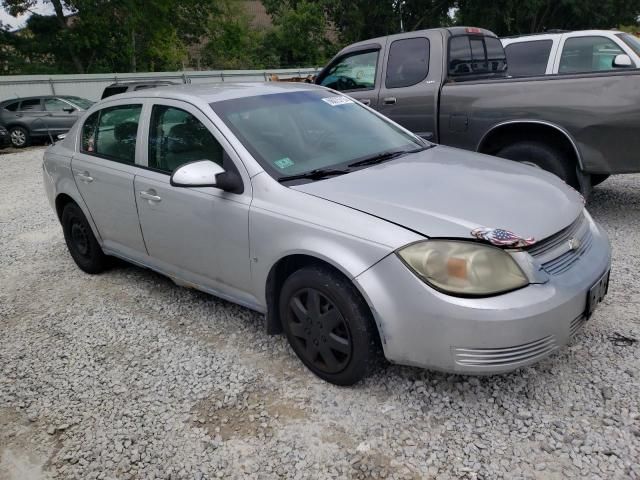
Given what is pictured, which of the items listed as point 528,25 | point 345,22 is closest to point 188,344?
point 345,22

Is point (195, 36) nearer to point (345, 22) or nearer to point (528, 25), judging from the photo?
point (345, 22)

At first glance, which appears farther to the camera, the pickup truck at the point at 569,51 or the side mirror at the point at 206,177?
the pickup truck at the point at 569,51

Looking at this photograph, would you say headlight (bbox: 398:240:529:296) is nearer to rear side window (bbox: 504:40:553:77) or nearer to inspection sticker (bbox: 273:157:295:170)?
inspection sticker (bbox: 273:157:295:170)

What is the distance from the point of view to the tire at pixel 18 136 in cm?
1593

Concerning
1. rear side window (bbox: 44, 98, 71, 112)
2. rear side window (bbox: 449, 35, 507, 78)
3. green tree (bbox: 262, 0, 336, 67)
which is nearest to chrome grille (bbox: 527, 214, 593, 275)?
rear side window (bbox: 449, 35, 507, 78)

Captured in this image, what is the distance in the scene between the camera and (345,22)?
91.9 ft

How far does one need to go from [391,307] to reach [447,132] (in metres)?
3.47

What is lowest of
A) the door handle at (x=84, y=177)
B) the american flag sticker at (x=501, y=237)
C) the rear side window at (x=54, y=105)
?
the rear side window at (x=54, y=105)

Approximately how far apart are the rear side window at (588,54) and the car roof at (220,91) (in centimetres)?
439

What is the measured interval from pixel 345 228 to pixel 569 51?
18.7 ft

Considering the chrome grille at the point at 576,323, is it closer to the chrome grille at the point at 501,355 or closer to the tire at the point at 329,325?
the chrome grille at the point at 501,355

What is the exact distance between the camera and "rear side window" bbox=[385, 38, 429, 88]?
5723 millimetres

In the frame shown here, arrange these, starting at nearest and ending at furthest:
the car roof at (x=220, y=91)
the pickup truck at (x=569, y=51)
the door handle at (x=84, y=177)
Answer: the car roof at (x=220, y=91) < the door handle at (x=84, y=177) < the pickup truck at (x=569, y=51)

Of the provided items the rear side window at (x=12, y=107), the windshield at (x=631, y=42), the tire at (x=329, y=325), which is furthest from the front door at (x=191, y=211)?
the rear side window at (x=12, y=107)
